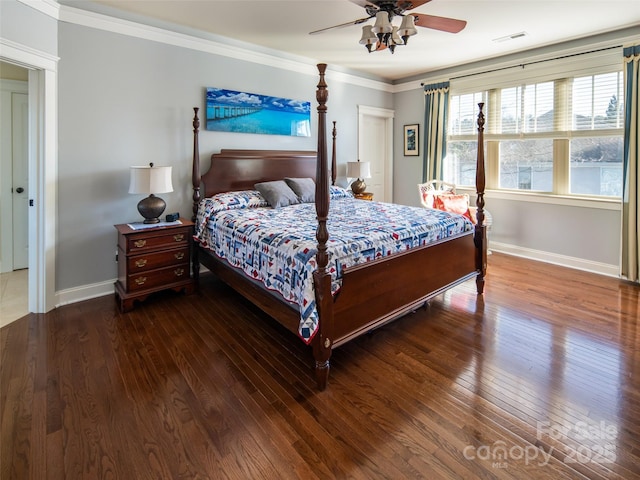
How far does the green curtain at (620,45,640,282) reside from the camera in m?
3.74

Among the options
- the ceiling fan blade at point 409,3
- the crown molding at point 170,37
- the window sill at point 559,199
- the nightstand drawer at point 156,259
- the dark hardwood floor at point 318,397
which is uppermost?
the crown molding at point 170,37

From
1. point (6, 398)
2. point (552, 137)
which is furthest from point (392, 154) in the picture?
point (6, 398)

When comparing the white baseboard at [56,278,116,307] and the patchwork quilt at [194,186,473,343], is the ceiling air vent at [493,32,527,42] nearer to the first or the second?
the patchwork quilt at [194,186,473,343]

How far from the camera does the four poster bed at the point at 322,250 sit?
212cm

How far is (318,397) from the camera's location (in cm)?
204

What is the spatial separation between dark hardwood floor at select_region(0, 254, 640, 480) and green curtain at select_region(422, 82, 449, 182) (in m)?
3.10

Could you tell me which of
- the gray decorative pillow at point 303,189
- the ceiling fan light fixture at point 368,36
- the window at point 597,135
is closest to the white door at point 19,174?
the gray decorative pillow at point 303,189

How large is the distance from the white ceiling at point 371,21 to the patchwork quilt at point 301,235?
1765 mm

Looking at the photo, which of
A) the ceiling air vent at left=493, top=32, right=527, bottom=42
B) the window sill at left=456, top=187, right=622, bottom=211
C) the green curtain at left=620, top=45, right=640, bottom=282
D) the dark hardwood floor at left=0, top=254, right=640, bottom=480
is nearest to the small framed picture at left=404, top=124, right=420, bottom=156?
the window sill at left=456, top=187, right=622, bottom=211

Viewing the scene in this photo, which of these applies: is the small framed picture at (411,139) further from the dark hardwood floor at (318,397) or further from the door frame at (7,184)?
the door frame at (7,184)

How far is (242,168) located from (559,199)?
3.96m

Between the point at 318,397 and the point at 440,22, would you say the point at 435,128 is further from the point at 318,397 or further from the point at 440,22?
the point at 318,397

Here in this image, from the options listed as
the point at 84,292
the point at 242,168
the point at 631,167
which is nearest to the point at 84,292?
the point at 84,292

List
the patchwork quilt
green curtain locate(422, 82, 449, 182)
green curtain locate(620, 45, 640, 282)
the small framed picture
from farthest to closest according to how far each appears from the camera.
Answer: the small framed picture
green curtain locate(422, 82, 449, 182)
green curtain locate(620, 45, 640, 282)
the patchwork quilt
